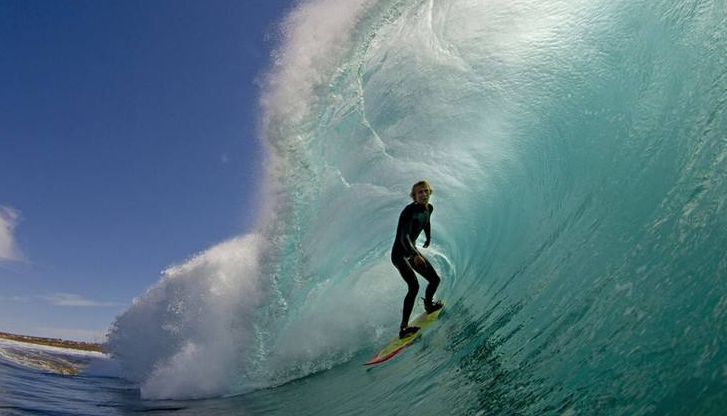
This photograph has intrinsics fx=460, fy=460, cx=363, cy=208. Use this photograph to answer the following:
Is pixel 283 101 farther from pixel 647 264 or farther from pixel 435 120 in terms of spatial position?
pixel 647 264

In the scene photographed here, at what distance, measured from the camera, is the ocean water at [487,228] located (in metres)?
2.70

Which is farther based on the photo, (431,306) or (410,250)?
(431,306)

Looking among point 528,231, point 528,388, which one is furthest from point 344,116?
point 528,388

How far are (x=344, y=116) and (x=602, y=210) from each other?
378 centimetres

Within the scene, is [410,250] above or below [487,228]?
below

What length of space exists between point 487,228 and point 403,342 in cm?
243

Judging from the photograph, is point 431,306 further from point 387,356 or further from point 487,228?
point 487,228

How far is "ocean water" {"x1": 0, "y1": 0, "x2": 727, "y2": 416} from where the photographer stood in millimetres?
2699

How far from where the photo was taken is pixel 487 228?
722cm

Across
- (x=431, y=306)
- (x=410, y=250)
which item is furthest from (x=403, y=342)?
(x=410, y=250)

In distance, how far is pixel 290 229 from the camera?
713cm

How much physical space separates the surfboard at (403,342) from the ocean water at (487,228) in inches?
8.9

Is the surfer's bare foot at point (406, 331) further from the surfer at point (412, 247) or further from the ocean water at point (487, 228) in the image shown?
the ocean water at point (487, 228)

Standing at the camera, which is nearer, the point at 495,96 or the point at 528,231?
the point at 528,231
